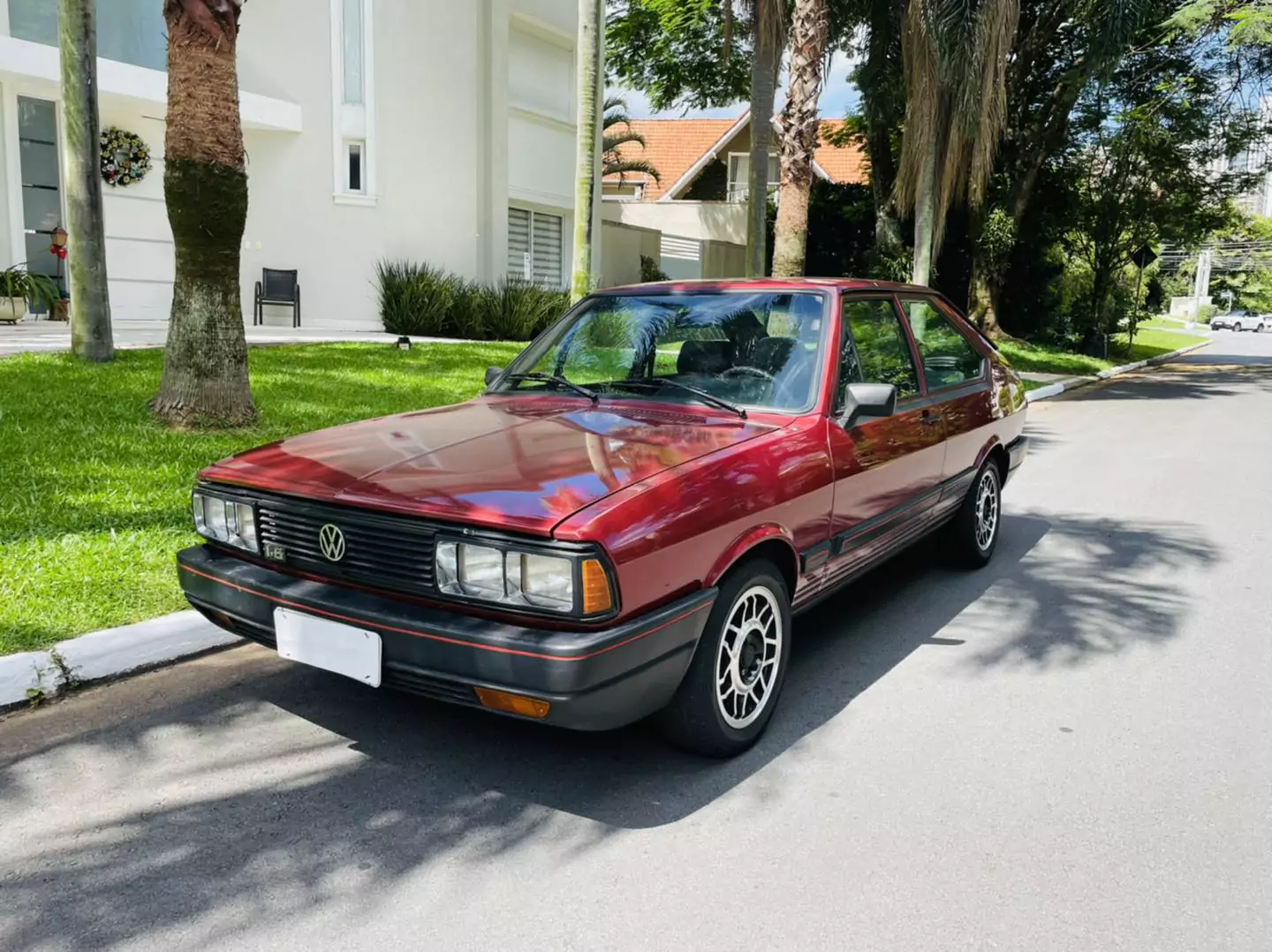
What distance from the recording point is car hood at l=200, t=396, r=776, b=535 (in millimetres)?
2936

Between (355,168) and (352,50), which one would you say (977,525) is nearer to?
(355,168)

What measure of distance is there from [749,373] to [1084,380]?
54.8ft

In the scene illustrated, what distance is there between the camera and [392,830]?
291 centimetres

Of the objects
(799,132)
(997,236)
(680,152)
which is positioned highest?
(680,152)

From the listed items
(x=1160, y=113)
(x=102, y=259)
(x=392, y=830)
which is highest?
(x=1160, y=113)

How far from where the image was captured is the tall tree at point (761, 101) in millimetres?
13844

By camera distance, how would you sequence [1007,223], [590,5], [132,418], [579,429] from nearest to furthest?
[579,429], [132,418], [590,5], [1007,223]

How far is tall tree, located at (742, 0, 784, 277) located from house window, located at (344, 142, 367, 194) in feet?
21.1

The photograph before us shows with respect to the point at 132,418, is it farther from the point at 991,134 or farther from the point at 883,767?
the point at 991,134

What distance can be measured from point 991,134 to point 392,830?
48.7ft

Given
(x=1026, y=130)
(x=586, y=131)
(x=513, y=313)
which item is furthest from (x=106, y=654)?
(x=1026, y=130)

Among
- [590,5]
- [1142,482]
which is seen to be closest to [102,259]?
[590,5]

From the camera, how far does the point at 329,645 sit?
3.08 metres

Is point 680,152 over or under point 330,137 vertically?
over
